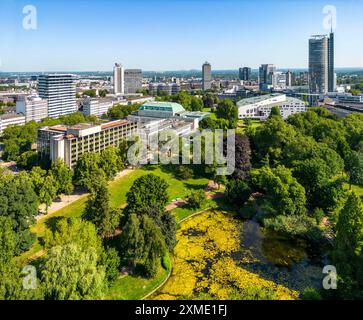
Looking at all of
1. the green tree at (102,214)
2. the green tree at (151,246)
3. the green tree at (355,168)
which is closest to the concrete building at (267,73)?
the green tree at (355,168)

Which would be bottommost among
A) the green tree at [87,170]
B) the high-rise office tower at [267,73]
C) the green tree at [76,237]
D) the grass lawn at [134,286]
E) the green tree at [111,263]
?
the grass lawn at [134,286]

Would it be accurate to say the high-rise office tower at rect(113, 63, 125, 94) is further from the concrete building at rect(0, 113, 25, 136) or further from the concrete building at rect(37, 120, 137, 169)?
the concrete building at rect(37, 120, 137, 169)

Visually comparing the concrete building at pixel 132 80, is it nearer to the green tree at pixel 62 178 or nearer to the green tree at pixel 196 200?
the green tree at pixel 62 178

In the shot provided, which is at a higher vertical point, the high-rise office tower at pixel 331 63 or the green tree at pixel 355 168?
the high-rise office tower at pixel 331 63

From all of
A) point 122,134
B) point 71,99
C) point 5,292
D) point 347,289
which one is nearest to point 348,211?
point 347,289

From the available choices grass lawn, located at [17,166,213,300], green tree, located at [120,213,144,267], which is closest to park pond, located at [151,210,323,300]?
grass lawn, located at [17,166,213,300]
